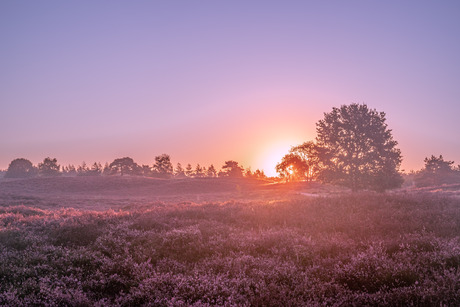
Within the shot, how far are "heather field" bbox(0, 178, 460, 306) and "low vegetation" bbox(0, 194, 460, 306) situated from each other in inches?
1.0

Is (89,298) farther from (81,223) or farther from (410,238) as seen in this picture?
(410,238)

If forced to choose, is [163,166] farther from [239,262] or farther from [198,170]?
[239,262]

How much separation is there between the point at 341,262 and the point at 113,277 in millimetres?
4858

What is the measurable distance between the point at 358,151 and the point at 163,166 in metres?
92.7

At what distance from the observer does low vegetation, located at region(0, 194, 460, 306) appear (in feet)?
14.4

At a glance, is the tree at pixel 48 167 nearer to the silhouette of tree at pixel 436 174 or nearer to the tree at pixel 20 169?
the tree at pixel 20 169

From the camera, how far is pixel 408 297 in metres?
4.13

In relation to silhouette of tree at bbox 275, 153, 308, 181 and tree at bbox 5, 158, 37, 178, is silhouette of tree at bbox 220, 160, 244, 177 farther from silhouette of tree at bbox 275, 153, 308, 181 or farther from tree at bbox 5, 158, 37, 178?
tree at bbox 5, 158, 37, 178

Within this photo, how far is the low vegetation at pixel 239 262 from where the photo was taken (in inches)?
173

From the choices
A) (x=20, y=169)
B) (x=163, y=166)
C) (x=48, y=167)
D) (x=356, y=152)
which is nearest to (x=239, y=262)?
(x=356, y=152)

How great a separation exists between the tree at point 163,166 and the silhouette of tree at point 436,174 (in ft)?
289

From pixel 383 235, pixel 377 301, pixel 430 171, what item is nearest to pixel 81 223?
pixel 377 301

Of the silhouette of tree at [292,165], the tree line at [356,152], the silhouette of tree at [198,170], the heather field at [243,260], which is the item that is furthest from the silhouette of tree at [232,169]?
the heather field at [243,260]

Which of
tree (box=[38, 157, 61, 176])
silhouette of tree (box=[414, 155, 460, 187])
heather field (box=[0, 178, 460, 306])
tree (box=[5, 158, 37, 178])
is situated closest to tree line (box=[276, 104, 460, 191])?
heather field (box=[0, 178, 460, 306])
